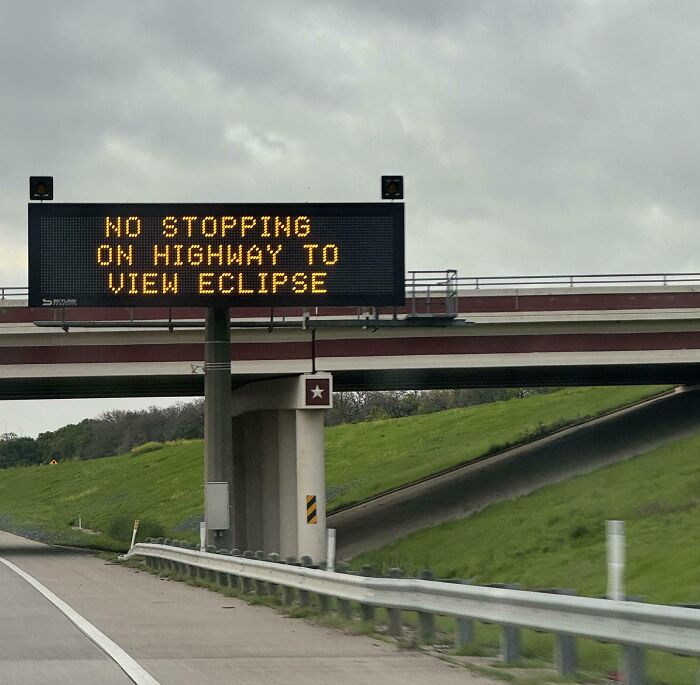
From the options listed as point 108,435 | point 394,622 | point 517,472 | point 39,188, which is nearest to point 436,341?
point 517,472

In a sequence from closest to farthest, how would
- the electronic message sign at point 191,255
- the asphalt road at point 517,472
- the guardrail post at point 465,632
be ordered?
the guardrail post at point 465,632
the electronic message sign at point 191,255
the asphalt road at point 517,472

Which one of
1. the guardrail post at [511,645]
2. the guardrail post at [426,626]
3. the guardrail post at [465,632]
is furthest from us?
the guardrail post at [426,626]

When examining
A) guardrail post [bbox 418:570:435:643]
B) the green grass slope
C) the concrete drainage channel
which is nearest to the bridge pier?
the green grass slope

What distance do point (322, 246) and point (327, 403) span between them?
44.0 ft

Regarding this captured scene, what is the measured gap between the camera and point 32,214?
2731 cm

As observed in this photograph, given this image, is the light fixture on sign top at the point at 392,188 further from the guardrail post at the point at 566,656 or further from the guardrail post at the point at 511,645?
the guardrail post at the point at 566,656

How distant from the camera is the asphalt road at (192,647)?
11.2 metres

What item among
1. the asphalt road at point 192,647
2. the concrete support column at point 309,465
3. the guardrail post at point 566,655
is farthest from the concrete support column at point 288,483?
the guardrail post at point 566,655

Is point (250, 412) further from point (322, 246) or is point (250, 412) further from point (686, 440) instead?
point (322, 246)

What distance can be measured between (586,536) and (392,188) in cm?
1431

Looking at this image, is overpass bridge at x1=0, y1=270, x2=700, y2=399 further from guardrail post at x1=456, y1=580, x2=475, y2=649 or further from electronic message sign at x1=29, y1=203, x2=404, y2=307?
guardrail post at x1=456, y1=580, x2=475, y2=649

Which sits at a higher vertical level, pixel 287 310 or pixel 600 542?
pixel 287 310

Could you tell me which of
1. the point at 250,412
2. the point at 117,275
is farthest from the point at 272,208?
the point at 250,412

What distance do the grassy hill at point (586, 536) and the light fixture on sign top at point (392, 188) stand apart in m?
8.77
